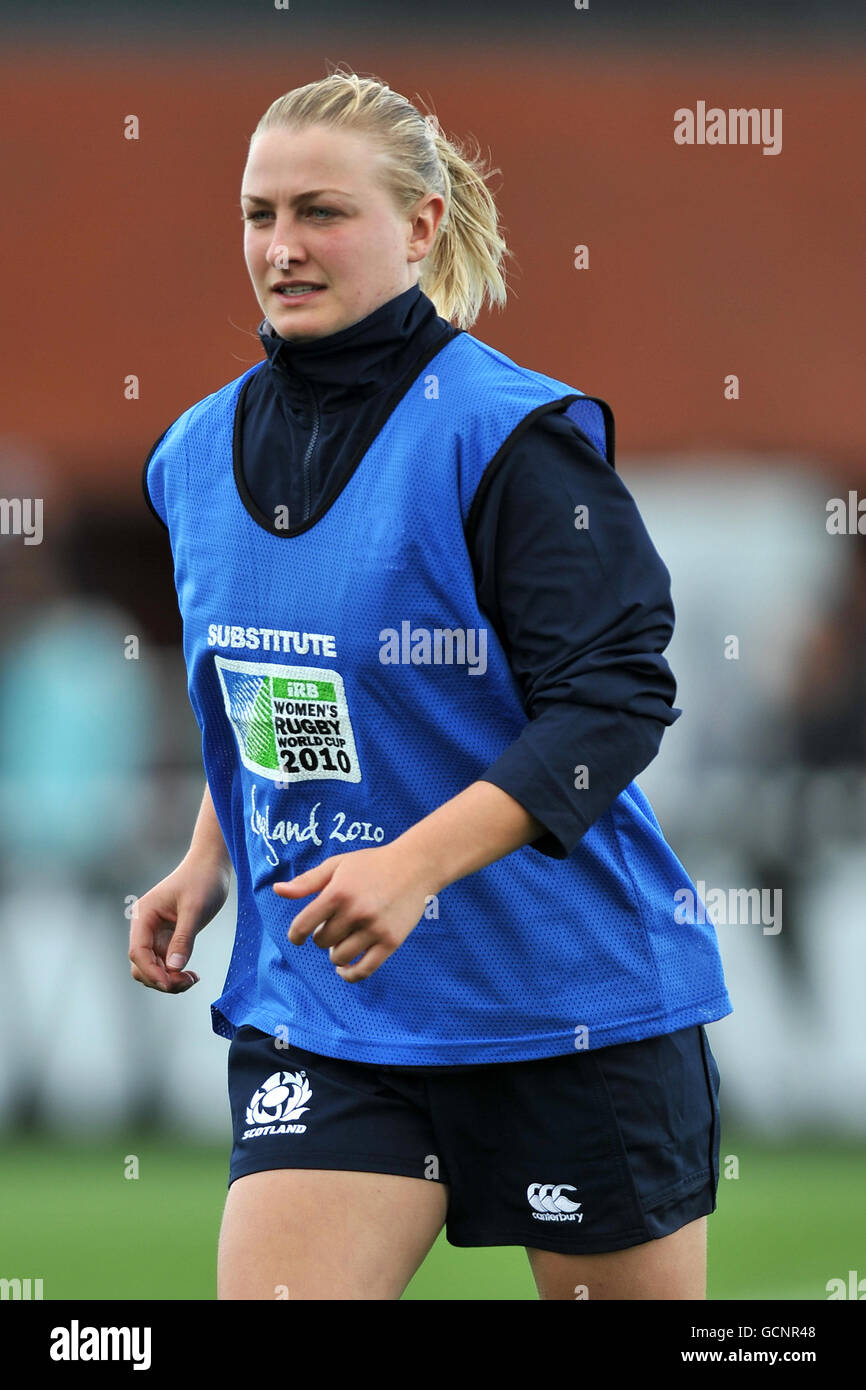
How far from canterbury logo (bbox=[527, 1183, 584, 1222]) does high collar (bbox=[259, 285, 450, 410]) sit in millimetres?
1068

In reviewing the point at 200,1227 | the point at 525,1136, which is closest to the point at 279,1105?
the point at 525,1136

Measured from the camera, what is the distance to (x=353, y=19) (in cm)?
923

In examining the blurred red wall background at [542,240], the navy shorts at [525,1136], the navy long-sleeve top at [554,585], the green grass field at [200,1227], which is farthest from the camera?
the blurred red wall background at [542,240]

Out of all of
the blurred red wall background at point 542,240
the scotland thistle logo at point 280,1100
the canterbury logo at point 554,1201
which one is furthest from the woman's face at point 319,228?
the blurred red wall background at point 542,240

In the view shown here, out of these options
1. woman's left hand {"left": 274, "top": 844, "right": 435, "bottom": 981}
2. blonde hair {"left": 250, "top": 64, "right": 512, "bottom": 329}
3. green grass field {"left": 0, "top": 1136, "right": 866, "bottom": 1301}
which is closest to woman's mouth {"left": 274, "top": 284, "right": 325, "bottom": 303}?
blonde hair {"left": 250, "top": 64, "right": 512, "bottom": 329}

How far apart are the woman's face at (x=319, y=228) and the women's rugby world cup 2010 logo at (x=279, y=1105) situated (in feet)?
3.24

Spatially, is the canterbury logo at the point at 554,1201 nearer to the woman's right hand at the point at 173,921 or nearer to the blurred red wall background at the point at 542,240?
the woman's right hand at the point at 173,921

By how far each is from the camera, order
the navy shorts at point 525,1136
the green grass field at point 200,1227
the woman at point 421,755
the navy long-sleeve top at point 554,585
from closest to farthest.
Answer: the navy long-sleeve top at point 554,585
the woman at point 421,755
the navy shorts at point 525,1136
the green grass field at point 200,1227

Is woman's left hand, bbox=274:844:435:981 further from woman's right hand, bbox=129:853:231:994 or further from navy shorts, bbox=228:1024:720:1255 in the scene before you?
woman's right hand, bbox=129:853:231:994

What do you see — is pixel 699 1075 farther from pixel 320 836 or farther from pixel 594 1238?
pixel 320 836

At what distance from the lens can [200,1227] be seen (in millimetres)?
6043

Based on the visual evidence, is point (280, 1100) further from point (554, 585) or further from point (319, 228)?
point (319, 228)

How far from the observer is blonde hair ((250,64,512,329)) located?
2600 millimetres

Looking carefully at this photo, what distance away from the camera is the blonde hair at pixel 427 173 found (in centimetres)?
260
